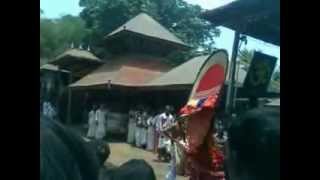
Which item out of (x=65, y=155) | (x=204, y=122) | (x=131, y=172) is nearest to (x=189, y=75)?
(x=204, y=122)

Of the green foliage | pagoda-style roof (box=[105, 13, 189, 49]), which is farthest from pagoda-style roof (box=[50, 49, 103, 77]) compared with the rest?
pagoda-style roof (box=[105, 13, 189, 49])

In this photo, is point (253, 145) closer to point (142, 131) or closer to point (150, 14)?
point (150, 14)

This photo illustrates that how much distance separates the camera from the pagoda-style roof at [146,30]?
1.67 metres

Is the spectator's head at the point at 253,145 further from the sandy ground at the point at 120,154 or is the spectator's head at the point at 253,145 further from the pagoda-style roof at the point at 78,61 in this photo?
the pagoda-style roof at the point at 78,61

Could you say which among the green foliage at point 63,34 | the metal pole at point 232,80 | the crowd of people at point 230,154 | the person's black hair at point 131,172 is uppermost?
the green foliage at point 63,34

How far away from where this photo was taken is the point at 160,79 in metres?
2.89

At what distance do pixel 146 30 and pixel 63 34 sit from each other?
49cm

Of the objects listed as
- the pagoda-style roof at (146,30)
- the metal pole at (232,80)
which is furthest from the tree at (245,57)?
the pagoda-style roof at (146,30)

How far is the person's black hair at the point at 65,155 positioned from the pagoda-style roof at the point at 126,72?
0.77 meters

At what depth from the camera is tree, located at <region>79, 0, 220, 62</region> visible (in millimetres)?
1447

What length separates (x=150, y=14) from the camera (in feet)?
4.96

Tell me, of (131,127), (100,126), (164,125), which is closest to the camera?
(100,126)

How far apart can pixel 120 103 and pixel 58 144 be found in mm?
1429
